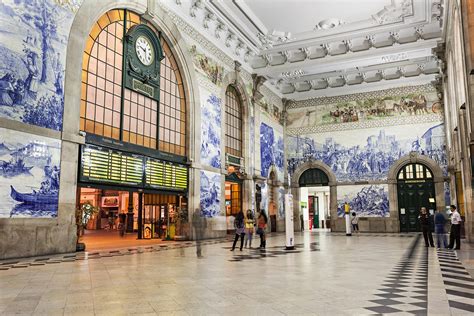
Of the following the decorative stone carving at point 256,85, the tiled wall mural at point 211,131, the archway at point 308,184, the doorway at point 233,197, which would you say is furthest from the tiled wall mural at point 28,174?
the archway at point 308,184

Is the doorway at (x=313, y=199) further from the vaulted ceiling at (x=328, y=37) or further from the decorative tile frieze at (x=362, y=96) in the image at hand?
the vaulted ceiling at (x=328, y=37)

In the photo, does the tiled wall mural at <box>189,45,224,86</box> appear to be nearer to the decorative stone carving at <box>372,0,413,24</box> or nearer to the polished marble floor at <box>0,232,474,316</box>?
the decorative stone carving at <box>372,0,413,24</box>

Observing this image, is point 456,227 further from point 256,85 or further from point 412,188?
point 256,85

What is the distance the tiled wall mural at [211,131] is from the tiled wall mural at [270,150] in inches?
215

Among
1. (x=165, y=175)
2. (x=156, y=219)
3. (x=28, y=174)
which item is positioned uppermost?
(x=165, y=175)

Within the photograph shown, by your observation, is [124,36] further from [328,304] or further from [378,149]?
[378,149]

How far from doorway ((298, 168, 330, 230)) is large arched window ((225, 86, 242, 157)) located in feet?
24.5

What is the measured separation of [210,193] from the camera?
17.7 m

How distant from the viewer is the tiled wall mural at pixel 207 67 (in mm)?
17541

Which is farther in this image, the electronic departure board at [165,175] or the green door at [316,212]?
the green door at [316,212]

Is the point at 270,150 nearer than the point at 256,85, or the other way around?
the point at 256,85

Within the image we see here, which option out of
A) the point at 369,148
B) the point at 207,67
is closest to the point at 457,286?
the point at 207,67

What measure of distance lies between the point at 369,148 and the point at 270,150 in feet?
20.9

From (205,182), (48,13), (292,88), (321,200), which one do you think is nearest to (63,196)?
(48,13)
